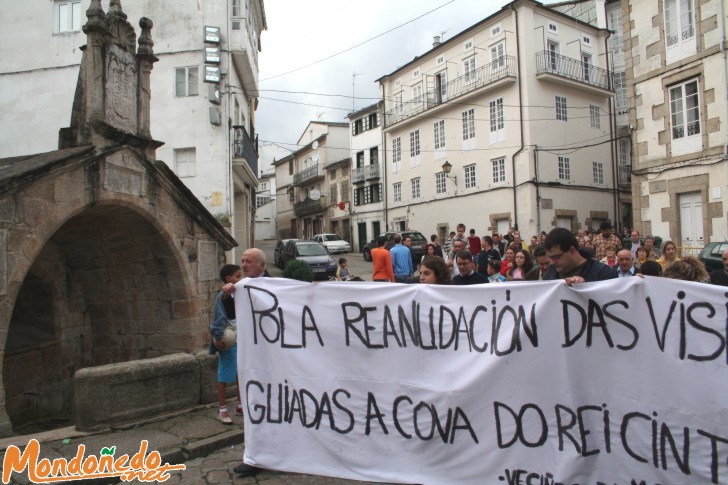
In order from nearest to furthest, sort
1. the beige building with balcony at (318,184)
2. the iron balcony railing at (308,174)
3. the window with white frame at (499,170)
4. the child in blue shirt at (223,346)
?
1. the child in blue shirt at (223,346)
2. the window with white frame at (499,170)
3. the beige building with balcony at (318,184)
4. the iron balcony railing at (308,174)

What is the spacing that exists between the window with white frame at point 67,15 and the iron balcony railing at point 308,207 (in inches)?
1027

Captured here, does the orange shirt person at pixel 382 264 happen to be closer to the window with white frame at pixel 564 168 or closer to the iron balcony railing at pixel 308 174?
the window with white frame at pixel 564 168

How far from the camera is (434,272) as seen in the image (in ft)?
14.0

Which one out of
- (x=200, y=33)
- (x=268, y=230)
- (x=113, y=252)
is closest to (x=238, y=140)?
(x=200, y=33)

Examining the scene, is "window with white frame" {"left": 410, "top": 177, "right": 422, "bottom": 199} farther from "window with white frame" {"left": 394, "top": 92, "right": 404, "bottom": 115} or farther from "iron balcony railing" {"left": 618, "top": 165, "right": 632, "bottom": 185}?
"iron balcony railing" {"left": 618, "top": 165, "right": 632, "bottom": 185}

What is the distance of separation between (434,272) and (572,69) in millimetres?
25873

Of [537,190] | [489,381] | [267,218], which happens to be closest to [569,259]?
[489,381]

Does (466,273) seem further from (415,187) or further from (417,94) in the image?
(417,94)

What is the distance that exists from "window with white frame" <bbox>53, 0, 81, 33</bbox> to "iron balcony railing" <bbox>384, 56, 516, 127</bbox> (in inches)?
720

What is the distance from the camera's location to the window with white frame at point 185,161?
800 inches

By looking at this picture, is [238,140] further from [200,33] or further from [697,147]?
[697,147]

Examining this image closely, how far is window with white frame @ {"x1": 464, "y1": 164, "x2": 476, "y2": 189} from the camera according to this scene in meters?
27.3

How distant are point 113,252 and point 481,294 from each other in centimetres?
594

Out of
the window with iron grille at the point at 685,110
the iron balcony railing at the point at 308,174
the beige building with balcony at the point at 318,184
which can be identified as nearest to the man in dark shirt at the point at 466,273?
the window with iron grille at the point at 685,110
